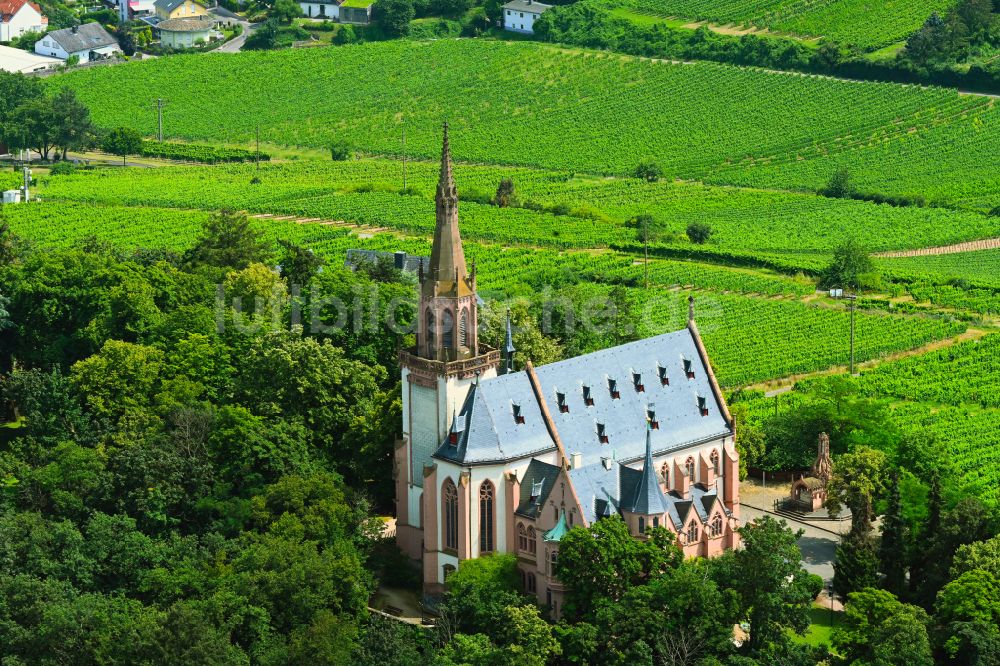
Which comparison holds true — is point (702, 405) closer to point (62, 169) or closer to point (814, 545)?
point (814, 545)

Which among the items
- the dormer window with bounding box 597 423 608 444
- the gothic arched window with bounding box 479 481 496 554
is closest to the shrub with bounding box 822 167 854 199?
the dormer window with bounding box 597 423 608 444

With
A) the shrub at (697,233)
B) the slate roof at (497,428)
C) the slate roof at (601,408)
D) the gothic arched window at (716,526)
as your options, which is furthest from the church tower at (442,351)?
the shrub at (697,233)

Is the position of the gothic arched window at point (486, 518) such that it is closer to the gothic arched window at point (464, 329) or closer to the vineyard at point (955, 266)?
the gothic arched window at point (464, 329)

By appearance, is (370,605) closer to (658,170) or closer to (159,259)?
(159,259)

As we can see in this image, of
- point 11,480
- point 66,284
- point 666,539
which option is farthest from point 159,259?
point 666,539

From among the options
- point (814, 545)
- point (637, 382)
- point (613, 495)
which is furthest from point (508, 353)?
point (814, 545)
